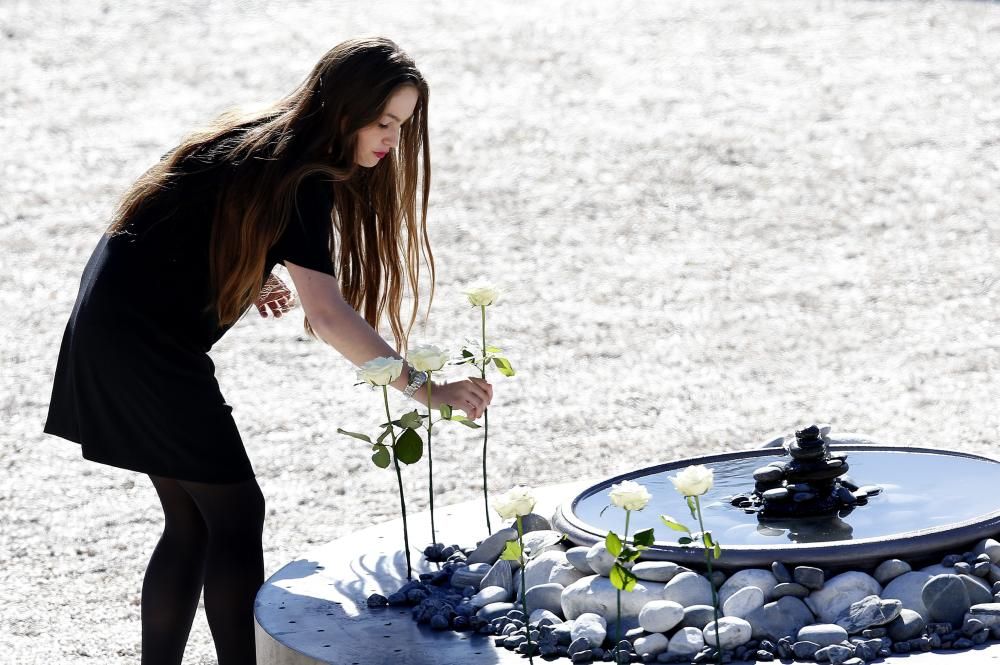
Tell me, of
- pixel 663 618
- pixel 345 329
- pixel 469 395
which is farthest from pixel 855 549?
pixel 345 329

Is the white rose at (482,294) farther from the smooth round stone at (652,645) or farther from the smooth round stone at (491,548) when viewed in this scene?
the smooth round stone at (652,645)

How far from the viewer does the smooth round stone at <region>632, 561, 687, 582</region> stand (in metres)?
2.88

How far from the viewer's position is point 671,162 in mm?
9320

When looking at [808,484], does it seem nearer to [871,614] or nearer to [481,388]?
[871,614]

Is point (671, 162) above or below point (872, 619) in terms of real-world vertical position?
above

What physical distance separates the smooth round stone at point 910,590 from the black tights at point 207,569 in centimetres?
124

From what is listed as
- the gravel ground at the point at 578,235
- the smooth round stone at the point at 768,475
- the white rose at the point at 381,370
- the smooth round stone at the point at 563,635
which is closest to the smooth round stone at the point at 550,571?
the smooth round stone at the point at 563,635

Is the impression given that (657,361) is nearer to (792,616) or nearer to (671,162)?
(671,162)

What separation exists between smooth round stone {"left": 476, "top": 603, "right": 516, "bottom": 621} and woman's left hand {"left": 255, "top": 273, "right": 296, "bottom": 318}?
84 cm

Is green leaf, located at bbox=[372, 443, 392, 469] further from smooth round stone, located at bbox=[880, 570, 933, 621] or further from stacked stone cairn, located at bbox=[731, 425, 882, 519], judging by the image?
smooth round stone, located at bbox=[880, 570, 933, 621]

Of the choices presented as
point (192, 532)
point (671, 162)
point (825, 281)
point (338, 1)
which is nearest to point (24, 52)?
point (338, 1)

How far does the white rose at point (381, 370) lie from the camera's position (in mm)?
2768

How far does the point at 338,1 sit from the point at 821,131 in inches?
184

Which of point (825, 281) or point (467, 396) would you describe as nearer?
point (467, 396)
